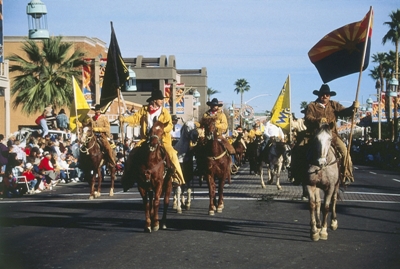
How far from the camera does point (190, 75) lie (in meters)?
120

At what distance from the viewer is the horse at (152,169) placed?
1340cm

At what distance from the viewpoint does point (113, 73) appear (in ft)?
57.9

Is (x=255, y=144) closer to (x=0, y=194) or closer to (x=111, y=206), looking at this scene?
(x=0, y=194)

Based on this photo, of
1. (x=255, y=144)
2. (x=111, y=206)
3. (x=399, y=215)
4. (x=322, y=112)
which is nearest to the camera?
(x=322, y=112)

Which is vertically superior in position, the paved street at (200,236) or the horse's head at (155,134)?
the horse's head at (155,134)

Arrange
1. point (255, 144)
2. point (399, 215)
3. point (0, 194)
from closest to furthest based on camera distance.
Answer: point (399, 215), point (0, 194), point (255, 144)

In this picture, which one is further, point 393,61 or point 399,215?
point 393,61

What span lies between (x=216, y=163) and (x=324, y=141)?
4.67 metres

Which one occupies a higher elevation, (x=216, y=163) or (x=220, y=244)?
(x=216, y=163)

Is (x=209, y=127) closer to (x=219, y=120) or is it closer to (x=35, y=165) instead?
(x=219, y=120)

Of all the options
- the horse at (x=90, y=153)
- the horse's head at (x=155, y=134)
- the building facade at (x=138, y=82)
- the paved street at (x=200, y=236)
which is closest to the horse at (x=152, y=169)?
the horse's head at (x=155, y=134)

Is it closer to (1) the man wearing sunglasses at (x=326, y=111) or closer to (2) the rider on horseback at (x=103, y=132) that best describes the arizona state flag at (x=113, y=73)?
(2) the rider on horseback at (x=103, y=132)

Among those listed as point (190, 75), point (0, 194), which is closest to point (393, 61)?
point (190, 75)

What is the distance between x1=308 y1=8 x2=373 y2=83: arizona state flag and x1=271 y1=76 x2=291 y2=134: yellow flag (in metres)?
16.9
